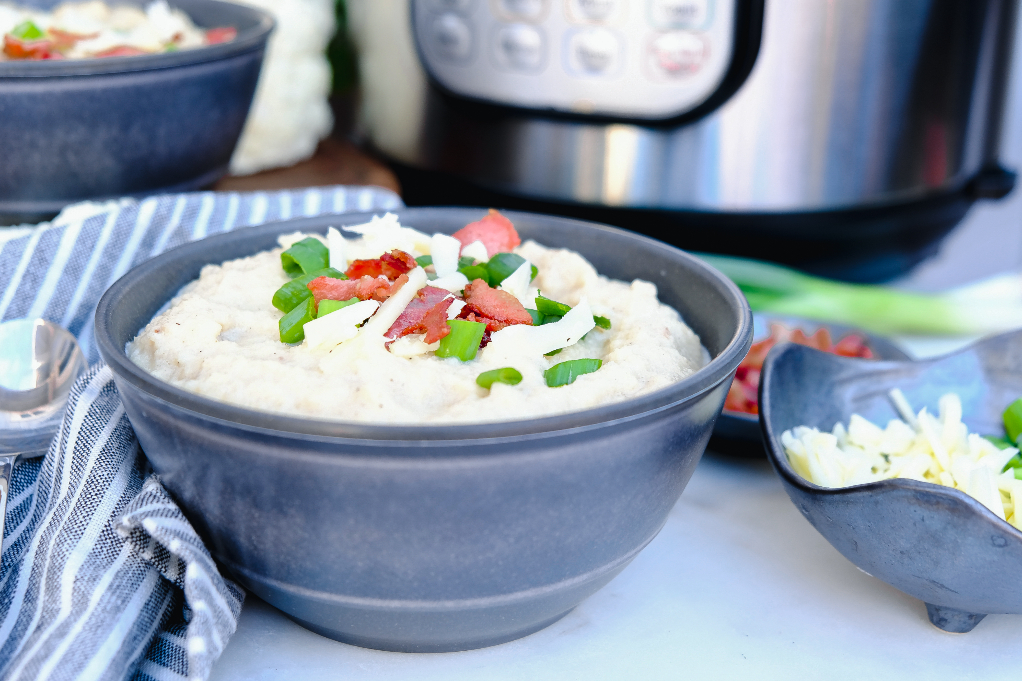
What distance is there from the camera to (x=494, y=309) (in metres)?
0.80

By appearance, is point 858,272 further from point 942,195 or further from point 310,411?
point 310,411

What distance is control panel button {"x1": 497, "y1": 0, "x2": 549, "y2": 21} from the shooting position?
1219mm

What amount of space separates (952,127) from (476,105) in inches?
25.8

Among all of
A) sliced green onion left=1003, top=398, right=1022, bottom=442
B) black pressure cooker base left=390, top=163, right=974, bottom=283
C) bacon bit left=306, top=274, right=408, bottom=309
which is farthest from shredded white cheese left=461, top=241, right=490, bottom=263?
sliced green onion left=1003, top=398, right=1022, bottom=442

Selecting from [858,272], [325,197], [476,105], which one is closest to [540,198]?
[476,105]

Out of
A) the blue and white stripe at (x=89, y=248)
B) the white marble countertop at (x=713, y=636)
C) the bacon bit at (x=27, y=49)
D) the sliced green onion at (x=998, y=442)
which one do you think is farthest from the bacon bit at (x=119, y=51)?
the sliced green onion at (x=998, y=442)

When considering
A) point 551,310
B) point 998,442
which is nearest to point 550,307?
point 551,310

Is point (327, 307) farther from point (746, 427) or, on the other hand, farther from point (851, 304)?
point (851, 304)

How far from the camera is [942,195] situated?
4.55 ft

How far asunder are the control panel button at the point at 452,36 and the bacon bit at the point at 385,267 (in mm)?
545

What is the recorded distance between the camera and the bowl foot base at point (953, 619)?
77 centimetres

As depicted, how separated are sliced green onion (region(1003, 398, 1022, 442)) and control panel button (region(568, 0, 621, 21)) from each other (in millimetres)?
637

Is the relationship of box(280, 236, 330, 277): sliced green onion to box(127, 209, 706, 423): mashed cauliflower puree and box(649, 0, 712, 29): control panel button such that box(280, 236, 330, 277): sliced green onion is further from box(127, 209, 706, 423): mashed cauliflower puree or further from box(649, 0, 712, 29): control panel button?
box(649, 0, 712, 29): control panel button

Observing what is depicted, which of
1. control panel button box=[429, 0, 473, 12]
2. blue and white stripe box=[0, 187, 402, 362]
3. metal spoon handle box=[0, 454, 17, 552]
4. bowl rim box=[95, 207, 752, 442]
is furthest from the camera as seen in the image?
control panel button box=[429, 0, 473, 12]
